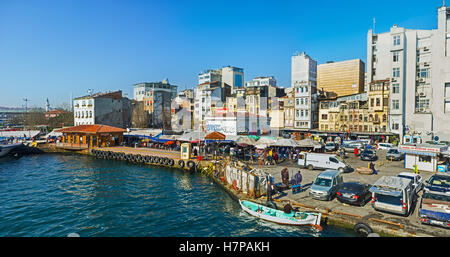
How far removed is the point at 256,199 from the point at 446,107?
44.3 metres

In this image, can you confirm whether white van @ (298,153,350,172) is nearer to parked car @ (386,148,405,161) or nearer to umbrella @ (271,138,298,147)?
umbrella @ (271,138,298,147)

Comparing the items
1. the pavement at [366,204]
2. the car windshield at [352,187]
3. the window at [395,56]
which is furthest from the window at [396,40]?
the car windshield at [352,187]

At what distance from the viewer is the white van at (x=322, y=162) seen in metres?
28.0

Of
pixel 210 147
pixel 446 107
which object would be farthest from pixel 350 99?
pixel 210 147

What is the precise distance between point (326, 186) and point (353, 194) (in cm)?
206

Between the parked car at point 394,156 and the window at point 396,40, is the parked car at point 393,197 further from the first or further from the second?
the window at point 396,40

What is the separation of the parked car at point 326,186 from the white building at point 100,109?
74.5 meters

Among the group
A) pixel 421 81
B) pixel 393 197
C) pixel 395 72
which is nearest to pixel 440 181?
pixel 393 197

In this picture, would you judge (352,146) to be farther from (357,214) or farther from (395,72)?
(357,214)

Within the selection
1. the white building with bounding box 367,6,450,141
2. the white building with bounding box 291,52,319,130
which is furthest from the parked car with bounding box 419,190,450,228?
the white building with bounding box 291,52,319,130

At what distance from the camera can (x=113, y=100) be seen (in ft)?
280

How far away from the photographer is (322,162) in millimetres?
29062

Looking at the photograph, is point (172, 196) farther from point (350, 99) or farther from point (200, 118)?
point (200, 118)
